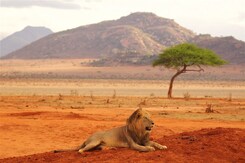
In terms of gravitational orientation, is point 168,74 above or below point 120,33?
below

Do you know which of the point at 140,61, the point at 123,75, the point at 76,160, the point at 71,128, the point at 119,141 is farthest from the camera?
the point at 140,61

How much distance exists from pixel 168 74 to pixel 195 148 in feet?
314

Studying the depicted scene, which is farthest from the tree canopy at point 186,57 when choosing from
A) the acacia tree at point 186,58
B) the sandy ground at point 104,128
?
the sandy ground at point 104,128

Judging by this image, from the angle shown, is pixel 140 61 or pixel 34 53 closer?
pixel 140 61

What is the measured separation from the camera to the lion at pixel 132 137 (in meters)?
10.3

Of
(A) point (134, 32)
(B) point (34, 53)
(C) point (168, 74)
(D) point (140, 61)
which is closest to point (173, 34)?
(A) point (134, 32)

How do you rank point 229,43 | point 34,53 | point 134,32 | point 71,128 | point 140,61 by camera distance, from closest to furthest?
point 71,128, point 140,61, point 229,43, point 134,32, point 34,53

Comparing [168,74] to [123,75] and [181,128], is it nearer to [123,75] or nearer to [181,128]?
[123,75]

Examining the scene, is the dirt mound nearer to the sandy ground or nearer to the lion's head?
the sandy ground

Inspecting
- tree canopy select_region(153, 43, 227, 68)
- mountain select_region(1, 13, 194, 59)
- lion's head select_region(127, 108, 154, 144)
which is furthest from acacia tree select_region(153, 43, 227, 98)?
mountain select_region(1, 13, 194, 59)

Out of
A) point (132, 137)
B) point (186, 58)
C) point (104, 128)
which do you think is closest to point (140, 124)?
point (132, 137)

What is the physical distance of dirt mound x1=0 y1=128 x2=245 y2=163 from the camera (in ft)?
31.6

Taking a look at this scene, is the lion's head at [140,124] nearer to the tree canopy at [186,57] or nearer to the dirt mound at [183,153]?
the dirt mound at [183,153]

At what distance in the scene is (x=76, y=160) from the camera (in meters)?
9.97
